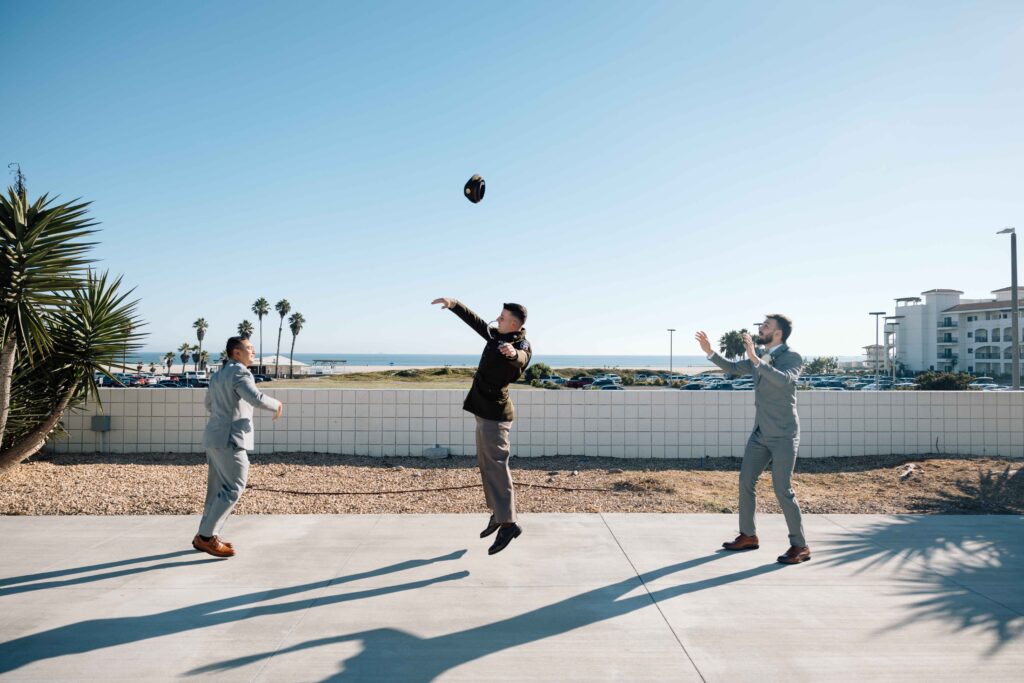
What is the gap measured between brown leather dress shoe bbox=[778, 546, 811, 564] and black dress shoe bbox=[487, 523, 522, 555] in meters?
2.02

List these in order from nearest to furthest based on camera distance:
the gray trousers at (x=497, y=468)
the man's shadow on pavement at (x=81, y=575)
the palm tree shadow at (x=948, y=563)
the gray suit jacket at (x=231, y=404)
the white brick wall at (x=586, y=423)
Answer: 1. the palm tree shadow at (x=948, y=563)
2. the man's shadow on pavement at (x=81, y=575)
3. the gray suit jacket at (x=231, y=404)
4. the gray trousers at (x=497, y=468)
5. the white brick wall at (x=586, y=423)

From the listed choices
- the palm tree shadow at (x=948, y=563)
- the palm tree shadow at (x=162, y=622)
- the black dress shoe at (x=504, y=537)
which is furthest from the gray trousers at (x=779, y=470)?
the palm tree shadow at (x=162, y=622)

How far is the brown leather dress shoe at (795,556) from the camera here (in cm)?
493

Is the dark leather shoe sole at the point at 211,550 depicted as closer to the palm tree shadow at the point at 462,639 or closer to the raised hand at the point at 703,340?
the palm tree shadow at the point at 462,639

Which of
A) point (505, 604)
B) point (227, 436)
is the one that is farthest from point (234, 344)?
point (505, 604)

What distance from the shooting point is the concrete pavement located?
10.7 feet

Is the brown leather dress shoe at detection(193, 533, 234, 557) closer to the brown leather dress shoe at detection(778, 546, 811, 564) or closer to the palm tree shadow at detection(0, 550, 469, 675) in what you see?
the palm tree shadow at detection(0, 550, 469, 675)

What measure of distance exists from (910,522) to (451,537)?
4396 millimetres

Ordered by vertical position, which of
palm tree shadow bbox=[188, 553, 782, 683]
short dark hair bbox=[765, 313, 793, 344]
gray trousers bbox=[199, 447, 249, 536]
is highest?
short dark hair bbox=[765, 313, 793, 344]

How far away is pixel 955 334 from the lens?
79.6 meters

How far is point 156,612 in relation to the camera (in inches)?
154

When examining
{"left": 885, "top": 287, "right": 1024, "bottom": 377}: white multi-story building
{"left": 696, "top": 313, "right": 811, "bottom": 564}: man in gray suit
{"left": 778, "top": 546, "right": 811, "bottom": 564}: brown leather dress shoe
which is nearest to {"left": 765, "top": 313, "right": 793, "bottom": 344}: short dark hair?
{"left": 696, "top": 313, "right": 811, "bottom": 564}: man in gray suit

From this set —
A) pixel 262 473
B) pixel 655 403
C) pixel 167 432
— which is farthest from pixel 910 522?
pixel 167 432

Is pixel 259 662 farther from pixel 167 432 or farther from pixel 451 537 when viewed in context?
pixel 167 432
